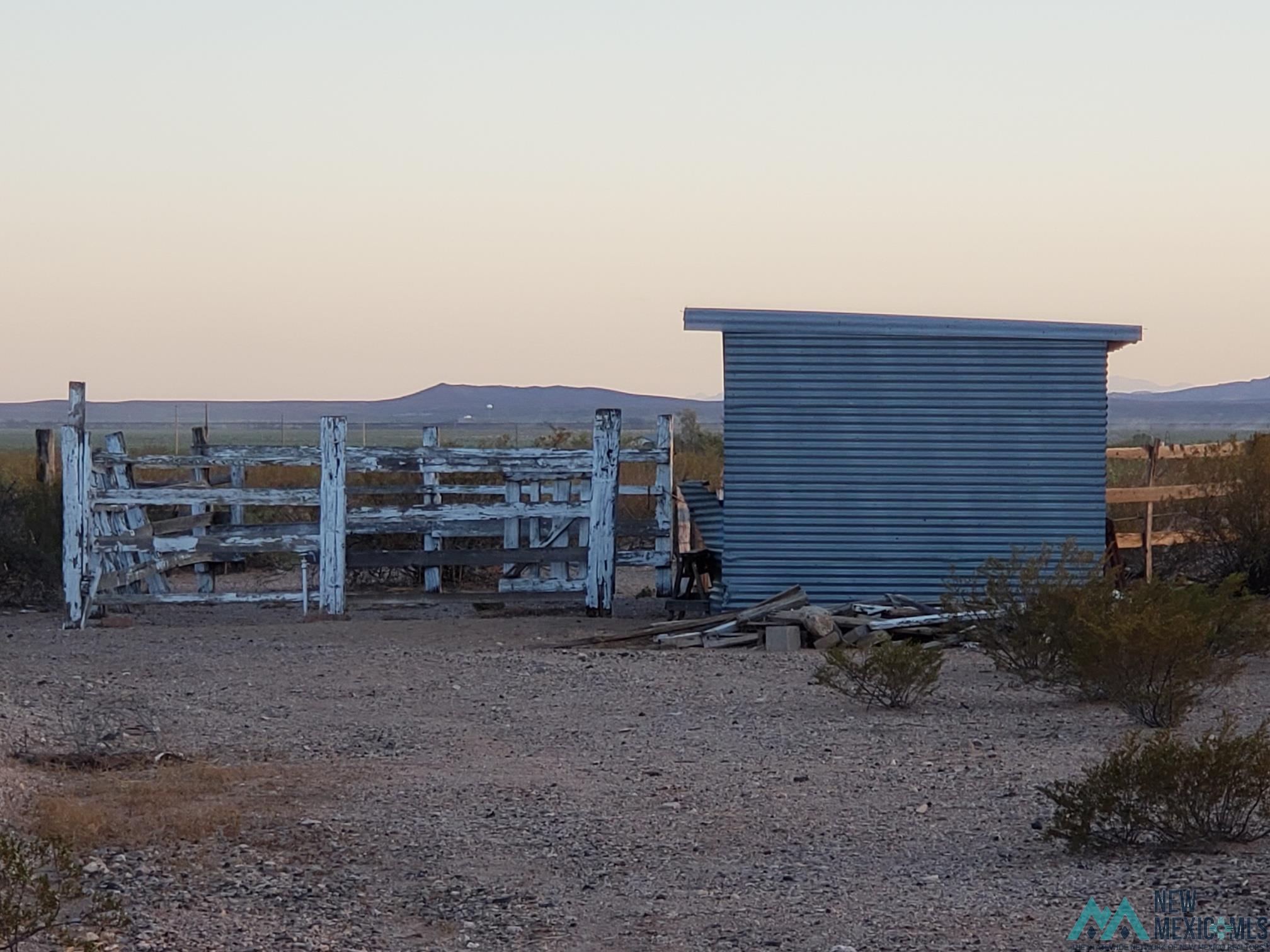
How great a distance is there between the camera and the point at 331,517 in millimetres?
16172

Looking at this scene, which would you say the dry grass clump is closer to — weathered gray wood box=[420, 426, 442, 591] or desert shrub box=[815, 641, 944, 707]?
desert shrub box=[815, 641, 944, 707]

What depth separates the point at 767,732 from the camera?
9.77 metres

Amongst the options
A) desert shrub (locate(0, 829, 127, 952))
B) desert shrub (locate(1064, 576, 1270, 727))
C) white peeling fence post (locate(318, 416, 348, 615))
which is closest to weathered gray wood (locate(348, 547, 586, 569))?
white peeling fence post (locate(318, 416, 348, 615))

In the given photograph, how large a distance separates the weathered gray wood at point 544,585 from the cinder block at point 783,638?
12.3 feet

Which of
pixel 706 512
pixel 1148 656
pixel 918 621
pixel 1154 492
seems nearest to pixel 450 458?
pixel 706 512

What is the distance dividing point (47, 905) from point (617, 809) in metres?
3.40

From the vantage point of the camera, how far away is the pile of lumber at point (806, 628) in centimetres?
1388

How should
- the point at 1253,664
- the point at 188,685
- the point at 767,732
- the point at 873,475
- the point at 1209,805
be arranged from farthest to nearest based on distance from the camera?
the point at 873,475 < the point at 1253,664 < the point at 188,685 < the point at 767,732 < the point at 1209,805

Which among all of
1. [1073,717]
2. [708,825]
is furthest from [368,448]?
[708,825]

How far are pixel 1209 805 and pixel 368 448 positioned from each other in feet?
37.8

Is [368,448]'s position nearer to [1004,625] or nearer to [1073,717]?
[1004,625]

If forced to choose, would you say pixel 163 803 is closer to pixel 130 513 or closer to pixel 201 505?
pixel 201 505

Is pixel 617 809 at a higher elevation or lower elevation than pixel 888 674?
lower

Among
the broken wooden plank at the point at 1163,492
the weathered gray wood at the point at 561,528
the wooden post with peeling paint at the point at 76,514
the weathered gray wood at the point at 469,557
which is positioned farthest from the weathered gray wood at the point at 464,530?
the broken wooden plank at the point at 1163,492
